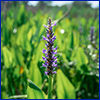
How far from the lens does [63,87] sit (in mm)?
779

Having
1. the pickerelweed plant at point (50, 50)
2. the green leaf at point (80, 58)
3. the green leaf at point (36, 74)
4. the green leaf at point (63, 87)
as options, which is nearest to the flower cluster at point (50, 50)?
the pickerelweed plant at point (50, 50)

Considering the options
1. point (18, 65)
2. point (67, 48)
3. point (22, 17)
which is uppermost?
point (22, 17)

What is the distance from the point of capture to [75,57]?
1.30m

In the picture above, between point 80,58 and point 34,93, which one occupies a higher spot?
point 80,58

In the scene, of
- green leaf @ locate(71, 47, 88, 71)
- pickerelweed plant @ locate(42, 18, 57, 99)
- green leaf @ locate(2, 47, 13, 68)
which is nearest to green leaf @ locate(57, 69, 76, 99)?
pickerelweed plant @ locate(42, 18, 57, 99)

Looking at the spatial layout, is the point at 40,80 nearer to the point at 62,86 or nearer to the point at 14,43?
the point at 62,86

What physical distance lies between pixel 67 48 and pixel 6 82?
1.95ft

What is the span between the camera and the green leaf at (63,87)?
0.78m

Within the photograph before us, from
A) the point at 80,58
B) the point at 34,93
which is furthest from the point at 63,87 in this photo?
the point at 80,58

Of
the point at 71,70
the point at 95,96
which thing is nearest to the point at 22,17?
the point at 71,70

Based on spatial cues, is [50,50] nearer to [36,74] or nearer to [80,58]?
[36,74]

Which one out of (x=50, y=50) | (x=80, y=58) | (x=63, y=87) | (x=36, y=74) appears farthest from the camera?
(x=80, y=58)

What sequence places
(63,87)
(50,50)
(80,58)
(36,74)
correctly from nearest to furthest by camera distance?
1. (50,50)
2. (63,87)
3. (36,74)
4. (80,58)

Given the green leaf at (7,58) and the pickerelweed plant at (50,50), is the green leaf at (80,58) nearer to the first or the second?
the green leaf at (7,58)
